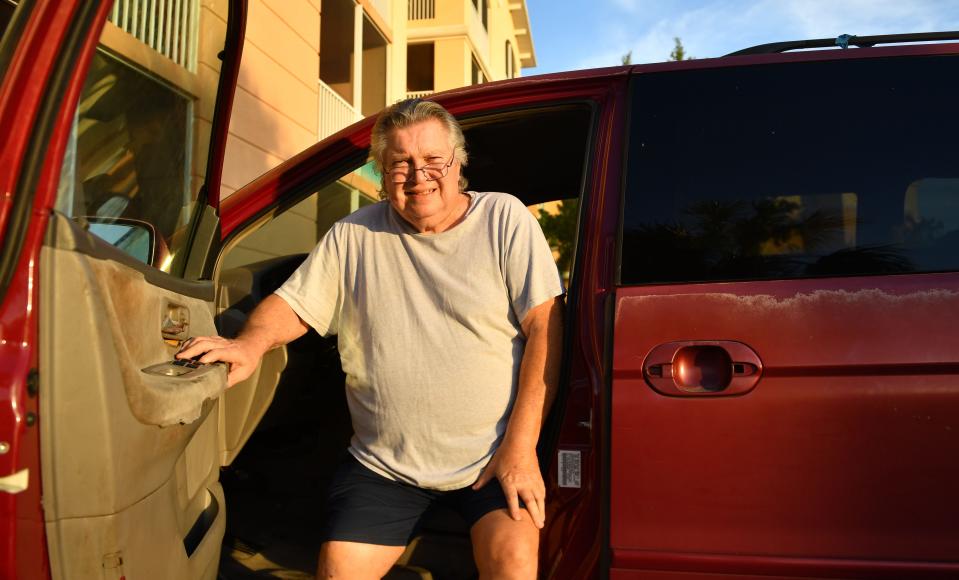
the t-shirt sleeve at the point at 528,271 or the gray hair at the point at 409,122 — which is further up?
the gray hair at the point at 409,122

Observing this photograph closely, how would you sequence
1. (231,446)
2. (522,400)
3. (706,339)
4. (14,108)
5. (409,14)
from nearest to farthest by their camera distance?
(14,108)
(706,339)
(522,400)
(231,446)
(409,14)

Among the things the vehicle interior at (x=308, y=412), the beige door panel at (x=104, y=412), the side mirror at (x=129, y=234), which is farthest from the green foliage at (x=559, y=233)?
the beige door panel at (x=104, y=412)

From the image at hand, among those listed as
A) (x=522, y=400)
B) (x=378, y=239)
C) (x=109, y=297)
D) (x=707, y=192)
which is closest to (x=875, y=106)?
(x=707, y=192)

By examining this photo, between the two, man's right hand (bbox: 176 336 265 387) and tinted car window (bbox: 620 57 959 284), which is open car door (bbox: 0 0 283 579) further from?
tinted car window (bbox: 620 57 959 284)

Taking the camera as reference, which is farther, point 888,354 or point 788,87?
point 788,87

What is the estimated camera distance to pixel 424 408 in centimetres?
199

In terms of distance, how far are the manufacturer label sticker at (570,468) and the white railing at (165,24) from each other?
4.03 ft

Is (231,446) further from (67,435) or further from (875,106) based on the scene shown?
(875,106)

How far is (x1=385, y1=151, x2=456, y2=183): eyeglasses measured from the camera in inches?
81.4

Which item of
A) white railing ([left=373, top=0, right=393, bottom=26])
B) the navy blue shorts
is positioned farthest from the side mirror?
white railing ([left=373, top=0, right=393, bottom=26])

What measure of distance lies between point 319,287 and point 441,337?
1.30 feet

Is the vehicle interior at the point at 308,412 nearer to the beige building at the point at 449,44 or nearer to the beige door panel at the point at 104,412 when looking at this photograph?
the beige door panel at the point at 104,412

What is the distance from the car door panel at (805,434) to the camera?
1.69 m

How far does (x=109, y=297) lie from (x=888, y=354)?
1.56 m
